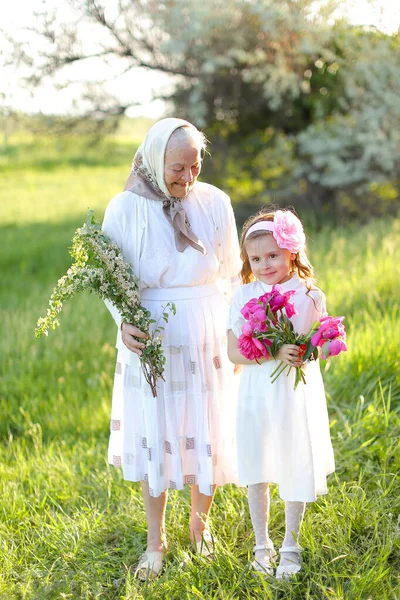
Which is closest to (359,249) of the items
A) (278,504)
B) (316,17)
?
(316,17)

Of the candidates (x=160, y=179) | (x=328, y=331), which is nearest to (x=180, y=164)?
(x=160, y=179)

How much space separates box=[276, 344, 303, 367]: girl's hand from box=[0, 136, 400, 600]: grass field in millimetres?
861

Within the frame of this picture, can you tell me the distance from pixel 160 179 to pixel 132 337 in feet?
2.31

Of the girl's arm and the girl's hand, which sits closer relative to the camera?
the girl's hand

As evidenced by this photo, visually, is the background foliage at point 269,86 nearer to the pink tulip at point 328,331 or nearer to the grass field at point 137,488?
the grass field at point 137,488

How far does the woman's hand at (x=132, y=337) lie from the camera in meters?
3.30

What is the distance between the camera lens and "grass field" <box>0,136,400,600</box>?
335 centimetres

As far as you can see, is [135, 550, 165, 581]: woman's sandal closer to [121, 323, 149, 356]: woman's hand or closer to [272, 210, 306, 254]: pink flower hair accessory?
[121, 323, 149, 356]: woman's hand

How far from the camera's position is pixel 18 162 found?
28594 millimetres

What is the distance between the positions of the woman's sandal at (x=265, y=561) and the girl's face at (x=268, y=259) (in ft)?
3.98

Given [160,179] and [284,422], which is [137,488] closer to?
[284,422]

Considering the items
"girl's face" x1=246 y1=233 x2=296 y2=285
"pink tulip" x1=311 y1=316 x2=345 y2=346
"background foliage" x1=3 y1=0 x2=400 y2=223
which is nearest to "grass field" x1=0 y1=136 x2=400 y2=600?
"pink tulip" x1=311 y1=316 x2=345 y2=346

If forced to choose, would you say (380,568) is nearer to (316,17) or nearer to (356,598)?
(356,598)

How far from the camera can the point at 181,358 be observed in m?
3.50
